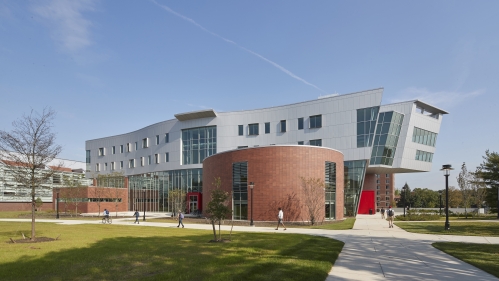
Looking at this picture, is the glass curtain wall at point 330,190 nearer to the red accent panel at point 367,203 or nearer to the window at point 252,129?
the window at point 252,129

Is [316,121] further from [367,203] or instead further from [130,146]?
[130,146]

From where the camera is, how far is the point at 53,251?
44.6 feet

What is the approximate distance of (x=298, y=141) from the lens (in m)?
52.3

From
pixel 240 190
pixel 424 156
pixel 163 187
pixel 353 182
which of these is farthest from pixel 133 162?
pixel 424 156

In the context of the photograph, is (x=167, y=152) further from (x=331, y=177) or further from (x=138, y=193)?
(x=331, y=177)

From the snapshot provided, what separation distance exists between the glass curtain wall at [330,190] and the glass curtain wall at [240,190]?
26.4ft

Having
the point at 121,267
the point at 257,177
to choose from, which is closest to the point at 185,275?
the point at 121,267

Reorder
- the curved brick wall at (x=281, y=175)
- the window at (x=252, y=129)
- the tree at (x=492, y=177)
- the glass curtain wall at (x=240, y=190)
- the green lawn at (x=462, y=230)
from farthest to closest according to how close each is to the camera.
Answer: the window at (x=252, y=129), the tree at (x=492, y=177), the glass curtain wall at (x=240, y=190), the curved brick wall at (x=281, y=175), the green lawn at (x=462, y=230)

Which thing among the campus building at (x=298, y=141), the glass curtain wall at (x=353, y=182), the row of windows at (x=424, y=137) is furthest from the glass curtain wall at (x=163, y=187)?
Result: the row of windows at (x=424, y=137)

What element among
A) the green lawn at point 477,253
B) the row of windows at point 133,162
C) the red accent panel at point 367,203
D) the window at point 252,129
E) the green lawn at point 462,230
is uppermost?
the window at point 252,129

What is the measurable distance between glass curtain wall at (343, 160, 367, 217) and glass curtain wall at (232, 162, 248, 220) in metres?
19.4

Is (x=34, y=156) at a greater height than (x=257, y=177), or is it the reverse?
(x=34, y=156)

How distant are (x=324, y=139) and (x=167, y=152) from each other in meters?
29.6

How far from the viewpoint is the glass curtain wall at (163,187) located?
59.9 metres
